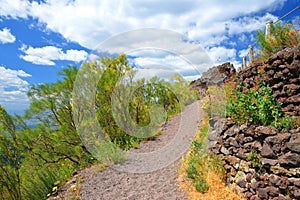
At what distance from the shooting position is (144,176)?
4.94m

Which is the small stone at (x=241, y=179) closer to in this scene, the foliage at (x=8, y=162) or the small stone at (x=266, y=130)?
the small stone at (x=266, y=130)

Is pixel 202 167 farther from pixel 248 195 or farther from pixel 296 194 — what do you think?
pixel 296 194

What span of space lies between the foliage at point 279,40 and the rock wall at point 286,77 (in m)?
1.53

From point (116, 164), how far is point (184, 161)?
1.77m

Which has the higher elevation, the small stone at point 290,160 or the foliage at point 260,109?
the foliage at point 260,109

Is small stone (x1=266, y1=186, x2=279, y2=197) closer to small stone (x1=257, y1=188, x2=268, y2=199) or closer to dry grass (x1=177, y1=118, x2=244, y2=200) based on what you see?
small stone (x1=257, y1=188, x2=268, y2=199)

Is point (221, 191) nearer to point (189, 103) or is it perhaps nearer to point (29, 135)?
point (29, 135)

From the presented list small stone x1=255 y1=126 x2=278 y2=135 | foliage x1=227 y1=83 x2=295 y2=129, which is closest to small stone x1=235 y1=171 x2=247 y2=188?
small stone x1=255 y1=126 x2=278 y2=135

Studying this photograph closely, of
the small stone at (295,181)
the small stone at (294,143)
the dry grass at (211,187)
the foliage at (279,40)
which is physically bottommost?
the dry grass at (211,187)

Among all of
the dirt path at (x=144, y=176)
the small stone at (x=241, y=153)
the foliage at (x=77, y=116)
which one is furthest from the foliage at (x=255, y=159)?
the foliage at (x=77, y=116)

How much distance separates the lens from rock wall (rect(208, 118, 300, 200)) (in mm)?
2691

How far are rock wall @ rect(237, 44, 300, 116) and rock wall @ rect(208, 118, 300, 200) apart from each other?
0.50 metres

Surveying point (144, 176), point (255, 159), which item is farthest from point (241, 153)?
point (144, 176)

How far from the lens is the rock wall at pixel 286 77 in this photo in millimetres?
3174
